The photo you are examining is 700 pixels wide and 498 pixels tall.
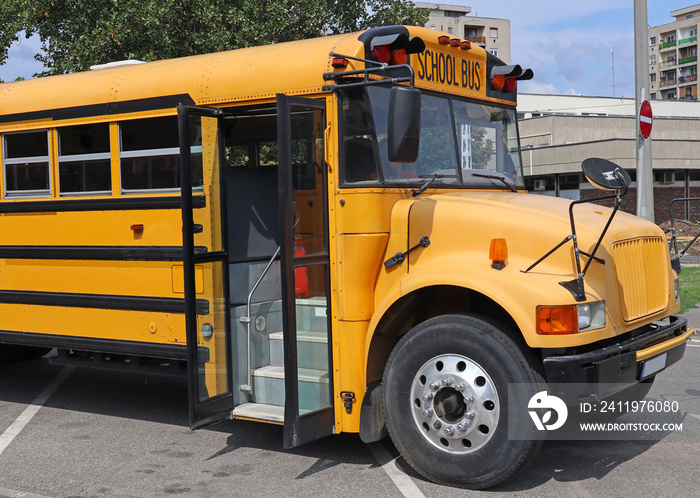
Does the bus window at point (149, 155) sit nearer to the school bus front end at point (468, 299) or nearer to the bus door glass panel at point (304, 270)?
the bus door glass panel at point (304, 270)

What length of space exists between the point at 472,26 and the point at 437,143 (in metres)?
91.7

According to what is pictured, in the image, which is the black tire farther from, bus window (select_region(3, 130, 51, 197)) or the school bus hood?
bus window (select_region(3, 130, 51, 197))

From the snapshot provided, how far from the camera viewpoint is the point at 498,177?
5.51 meters

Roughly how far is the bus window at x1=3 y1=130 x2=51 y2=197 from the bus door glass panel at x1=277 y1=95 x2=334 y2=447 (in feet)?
7.78

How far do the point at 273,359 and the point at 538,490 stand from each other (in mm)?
1853

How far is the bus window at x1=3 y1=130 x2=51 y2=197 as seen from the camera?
19.9 feet

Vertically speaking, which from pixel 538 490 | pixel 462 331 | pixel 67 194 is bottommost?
pixel 538 490

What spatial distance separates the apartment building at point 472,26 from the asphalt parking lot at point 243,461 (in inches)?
3376

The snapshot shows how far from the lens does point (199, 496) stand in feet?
14.3

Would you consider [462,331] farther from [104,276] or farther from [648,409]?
[104,276]

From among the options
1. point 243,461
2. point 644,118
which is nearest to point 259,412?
point 243,461

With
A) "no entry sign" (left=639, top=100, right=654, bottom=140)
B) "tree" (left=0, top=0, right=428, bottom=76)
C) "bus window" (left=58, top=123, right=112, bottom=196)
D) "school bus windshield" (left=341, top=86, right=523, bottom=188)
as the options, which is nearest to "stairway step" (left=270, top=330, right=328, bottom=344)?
"school bus windshield" (left=341, top=86, right=523, bottom=188)

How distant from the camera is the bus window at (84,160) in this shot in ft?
18.7

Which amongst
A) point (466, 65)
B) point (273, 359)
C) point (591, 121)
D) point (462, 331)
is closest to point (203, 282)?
point (273, 359)
